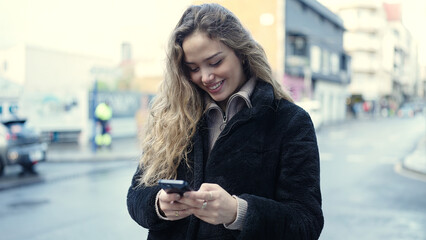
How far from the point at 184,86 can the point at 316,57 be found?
35.6m

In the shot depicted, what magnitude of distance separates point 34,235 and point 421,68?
12946 centimetres

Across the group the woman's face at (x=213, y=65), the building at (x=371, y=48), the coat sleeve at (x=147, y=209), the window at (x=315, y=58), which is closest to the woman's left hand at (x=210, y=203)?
the coat sleeve at (x=147, y=209)

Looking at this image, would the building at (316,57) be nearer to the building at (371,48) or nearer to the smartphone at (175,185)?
the building at (371,48)

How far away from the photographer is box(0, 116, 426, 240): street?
5348 millimetres

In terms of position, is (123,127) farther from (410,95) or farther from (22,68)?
(410,95)

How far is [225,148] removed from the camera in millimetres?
1441

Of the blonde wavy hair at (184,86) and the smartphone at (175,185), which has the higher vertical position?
the blonde wavy hair at (184,86)

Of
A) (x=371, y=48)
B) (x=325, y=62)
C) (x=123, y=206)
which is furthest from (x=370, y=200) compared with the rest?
(x=371, y=48)

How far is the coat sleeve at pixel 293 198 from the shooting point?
1325 millimetres

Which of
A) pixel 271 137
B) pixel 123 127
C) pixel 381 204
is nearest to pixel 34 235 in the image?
pixel 271 137

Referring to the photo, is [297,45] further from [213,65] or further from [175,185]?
[175,185]

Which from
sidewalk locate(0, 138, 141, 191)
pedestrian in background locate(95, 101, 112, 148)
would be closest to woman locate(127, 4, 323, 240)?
sidewalk locate(0, 138, 141, 191)

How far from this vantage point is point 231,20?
1.58m

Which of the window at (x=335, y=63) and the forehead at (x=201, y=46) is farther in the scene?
the window at (x=335, y=63)
